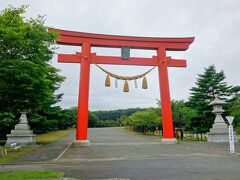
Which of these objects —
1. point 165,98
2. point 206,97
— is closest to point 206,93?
→ point 206,97

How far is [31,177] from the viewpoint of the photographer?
895cm

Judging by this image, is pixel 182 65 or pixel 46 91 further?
pixel 182 65

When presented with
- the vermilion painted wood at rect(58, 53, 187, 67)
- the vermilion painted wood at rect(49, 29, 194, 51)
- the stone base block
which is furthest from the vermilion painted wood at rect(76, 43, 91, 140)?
the stone base block

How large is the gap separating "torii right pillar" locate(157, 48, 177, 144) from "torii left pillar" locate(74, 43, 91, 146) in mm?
6439

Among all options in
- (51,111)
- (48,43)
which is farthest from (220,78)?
(48,43)

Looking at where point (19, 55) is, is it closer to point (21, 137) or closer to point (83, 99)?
point (83, 99)

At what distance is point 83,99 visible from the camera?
24.7 m

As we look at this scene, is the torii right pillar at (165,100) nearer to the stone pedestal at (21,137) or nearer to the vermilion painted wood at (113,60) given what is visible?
the vermilion painted wood at (113,60)

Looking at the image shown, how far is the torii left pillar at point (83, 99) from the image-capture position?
2431 centimetres

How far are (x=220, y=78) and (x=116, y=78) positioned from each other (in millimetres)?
16144

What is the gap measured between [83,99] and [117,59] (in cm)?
454

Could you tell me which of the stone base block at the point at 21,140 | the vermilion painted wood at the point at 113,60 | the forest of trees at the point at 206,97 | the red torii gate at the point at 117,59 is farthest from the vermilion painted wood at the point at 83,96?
the forest of trees at the point at 206,97

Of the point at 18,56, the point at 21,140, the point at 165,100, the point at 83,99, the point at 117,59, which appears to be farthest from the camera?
the point at 165,100

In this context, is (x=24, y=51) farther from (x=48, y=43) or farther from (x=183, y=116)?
(x=183, y=116)
